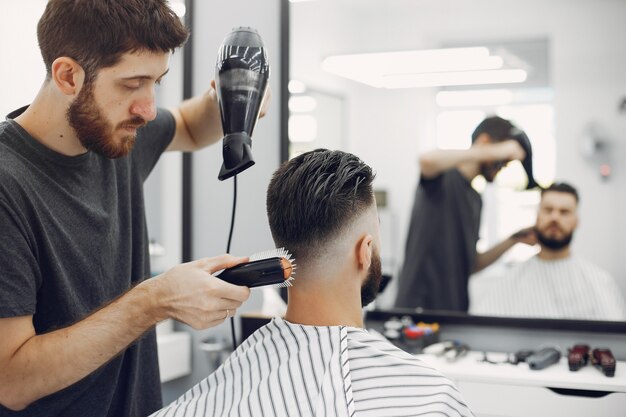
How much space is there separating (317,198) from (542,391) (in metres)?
1.18

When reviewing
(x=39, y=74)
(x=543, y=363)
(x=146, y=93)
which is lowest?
(x=543, y=363)

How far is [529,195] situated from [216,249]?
1.35 m

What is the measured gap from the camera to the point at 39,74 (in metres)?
2.51

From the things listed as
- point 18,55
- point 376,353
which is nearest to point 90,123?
point 376,353

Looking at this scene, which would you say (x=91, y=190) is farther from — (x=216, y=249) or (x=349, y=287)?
(x=216, y=249)

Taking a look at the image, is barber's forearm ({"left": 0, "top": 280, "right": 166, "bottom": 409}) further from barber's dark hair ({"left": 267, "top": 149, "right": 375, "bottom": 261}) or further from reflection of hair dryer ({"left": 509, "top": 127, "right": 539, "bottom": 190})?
reflection of hair dryer ({"left": 509, "top": 127, "right": 539, "bottom": 190})

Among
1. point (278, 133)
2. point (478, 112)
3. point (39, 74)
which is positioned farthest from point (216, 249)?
point (478, 112)

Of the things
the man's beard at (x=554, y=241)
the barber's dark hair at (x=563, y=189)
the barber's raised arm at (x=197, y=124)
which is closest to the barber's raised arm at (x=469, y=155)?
the barber's dark hair at (x=563, y=189)

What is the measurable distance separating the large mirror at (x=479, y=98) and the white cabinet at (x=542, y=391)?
1.03ft

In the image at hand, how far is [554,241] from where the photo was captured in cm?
243

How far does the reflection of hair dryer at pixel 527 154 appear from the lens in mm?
2432

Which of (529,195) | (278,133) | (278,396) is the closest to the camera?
(278,396)

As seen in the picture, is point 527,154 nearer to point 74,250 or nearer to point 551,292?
point 551,292

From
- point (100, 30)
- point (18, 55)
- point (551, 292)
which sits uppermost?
point (18, 55)
